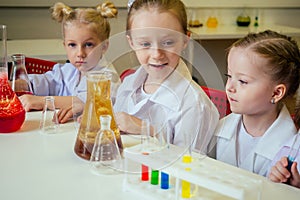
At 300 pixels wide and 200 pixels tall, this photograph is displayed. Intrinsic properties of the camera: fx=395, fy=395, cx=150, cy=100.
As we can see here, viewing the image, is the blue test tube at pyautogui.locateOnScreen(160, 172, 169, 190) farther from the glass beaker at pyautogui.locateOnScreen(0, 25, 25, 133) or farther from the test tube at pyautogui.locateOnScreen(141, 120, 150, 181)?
the glass beaker at pyautogui.locateOnScreen(0, 25, 25, 133)

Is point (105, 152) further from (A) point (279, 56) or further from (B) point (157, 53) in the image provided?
(A) point (279, 56)

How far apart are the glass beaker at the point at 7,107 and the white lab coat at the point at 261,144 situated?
1.69ft

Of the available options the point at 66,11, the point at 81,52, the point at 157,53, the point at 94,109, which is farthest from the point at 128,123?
the point at 66,11

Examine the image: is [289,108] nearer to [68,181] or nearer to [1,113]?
[68,181]

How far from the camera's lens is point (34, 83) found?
5.00 feet

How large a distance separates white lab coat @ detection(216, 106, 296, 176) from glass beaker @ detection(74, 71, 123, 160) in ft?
0.97

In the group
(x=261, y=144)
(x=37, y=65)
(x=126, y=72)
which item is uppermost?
(x=126, y=72)

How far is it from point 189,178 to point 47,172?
1.02 feet

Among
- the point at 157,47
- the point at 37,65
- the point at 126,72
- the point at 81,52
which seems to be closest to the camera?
the point at 157,47

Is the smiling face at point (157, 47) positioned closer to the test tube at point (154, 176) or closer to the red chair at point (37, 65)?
the test tube at point (154, 176)

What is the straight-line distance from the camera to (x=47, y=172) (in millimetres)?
793

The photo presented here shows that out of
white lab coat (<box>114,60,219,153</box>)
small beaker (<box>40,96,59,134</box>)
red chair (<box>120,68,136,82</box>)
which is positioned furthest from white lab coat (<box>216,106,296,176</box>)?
small beaker (<box>40,96,59,134</box>)

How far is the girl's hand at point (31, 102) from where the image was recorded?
1.21m

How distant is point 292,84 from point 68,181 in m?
0.68
